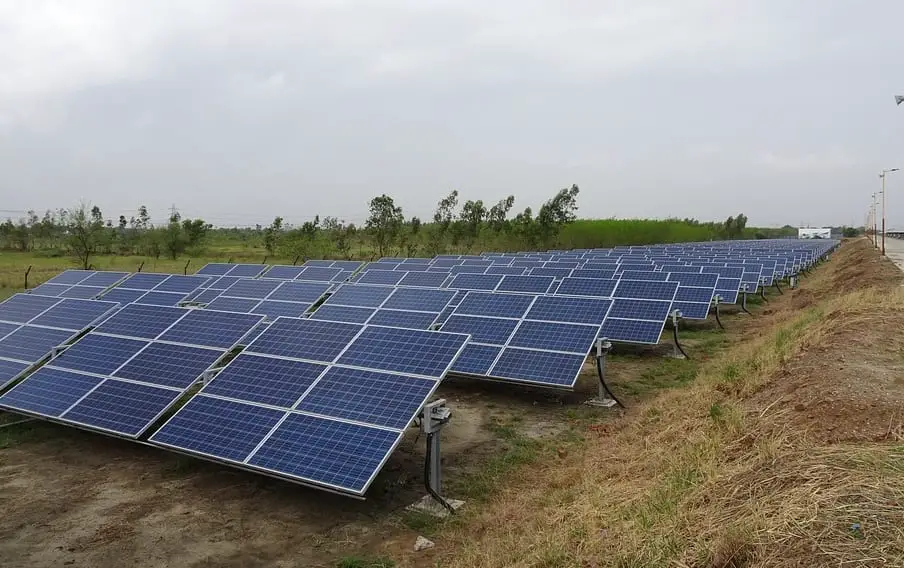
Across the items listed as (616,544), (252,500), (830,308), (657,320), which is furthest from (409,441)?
(830,308)

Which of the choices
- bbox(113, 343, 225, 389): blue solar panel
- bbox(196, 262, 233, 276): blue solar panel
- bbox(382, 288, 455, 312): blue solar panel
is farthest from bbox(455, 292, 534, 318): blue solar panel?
bbox(196, 262, 233, 276): blue solar panel

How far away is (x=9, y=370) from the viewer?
32.2ft

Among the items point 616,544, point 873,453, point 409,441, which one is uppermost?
point 873,453

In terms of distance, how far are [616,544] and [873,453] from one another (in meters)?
2.72

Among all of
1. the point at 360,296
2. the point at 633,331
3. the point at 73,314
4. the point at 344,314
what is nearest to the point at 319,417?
the point at 344,314

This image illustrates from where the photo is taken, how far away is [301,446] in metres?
6.74

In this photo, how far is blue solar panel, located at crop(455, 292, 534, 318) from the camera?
42.8ft

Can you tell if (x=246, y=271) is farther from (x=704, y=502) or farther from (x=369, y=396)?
(x=704, y=502)

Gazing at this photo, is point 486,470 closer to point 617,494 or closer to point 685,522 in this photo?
point 617,494

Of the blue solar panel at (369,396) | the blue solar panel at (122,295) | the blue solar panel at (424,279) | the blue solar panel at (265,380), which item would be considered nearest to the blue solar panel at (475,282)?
the blue solar panel at (424,279)

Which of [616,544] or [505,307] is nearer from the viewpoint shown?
[616,544]

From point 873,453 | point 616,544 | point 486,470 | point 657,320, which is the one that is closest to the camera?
point 616,544

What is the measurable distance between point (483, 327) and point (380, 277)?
8312mm

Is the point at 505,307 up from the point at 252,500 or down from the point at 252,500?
up
